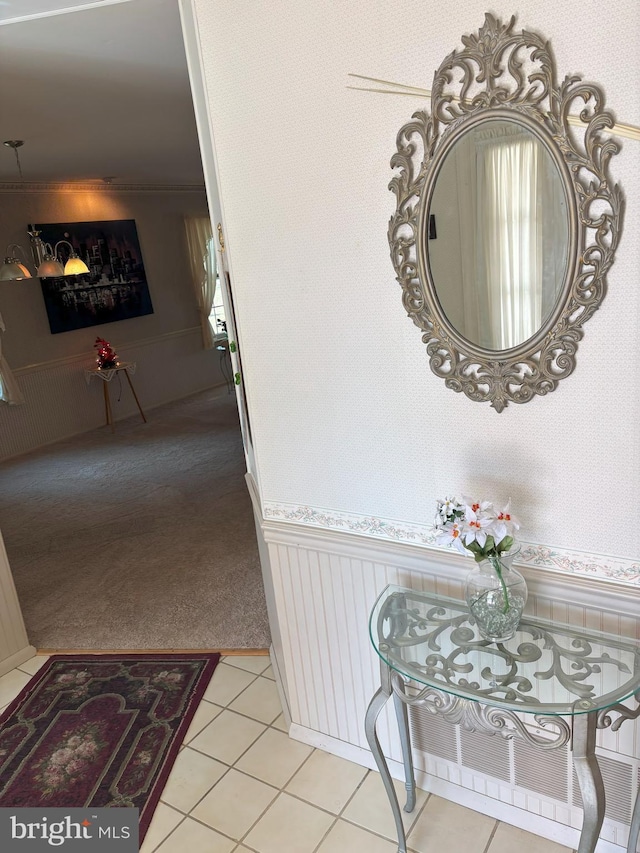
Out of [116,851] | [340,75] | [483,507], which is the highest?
[340,75]

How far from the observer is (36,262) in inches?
235

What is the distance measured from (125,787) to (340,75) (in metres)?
2.23

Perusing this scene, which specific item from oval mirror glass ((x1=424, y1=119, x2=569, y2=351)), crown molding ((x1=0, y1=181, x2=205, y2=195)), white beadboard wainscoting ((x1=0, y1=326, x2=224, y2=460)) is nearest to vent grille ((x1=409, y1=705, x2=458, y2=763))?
oval mirror glass ((x1=424, y1=119, x2=569, y2=351))

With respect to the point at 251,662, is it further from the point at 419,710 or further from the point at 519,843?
the point at 519,843

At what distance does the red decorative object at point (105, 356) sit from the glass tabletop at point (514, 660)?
5.40 meters

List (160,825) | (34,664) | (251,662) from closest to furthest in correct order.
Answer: (160,825) < (251,662) < (34,664)

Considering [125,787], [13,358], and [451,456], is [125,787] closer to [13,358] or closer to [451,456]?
[451,456]

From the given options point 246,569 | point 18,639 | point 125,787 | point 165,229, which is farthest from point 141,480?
point 165,229

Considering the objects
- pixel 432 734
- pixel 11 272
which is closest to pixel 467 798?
pixel 432 734

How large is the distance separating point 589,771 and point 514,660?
0.26 metres

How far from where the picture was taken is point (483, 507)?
149 centimetres

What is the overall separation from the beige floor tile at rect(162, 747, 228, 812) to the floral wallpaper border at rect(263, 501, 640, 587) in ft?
2.93

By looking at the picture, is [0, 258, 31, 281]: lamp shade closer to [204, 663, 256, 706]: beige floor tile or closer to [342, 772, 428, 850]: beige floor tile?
[204, 663, 256, 706]: beige floor tile

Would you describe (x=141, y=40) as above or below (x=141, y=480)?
above
